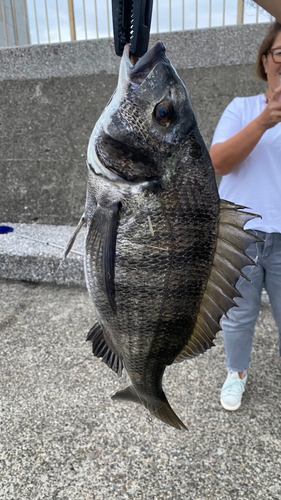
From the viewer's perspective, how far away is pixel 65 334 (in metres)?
3.18

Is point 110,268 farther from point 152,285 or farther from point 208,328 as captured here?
point 208,328

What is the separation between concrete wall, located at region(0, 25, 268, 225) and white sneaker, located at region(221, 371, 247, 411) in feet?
9.63


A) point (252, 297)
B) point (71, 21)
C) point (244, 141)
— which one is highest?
point (71, 21)

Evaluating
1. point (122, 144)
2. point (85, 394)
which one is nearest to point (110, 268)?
point (122, 144)

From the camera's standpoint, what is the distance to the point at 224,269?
1.13 metres

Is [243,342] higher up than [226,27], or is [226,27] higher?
[226,27]

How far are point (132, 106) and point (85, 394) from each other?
2.11 m

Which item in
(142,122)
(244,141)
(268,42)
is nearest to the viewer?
(142,122)

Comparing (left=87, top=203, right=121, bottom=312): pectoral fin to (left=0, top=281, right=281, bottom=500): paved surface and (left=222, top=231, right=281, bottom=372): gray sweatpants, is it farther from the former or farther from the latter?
(left=0, top=281, right=281, bottom=500): paved surface

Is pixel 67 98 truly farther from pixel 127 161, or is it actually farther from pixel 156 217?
pixel 156 217

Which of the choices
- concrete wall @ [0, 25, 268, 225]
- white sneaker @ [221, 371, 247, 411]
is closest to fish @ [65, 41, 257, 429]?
white sneaker @ [221, 371, 247, 411]

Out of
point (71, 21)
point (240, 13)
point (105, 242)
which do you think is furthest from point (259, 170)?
point (71, 21)

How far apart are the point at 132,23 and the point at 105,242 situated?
604 mm

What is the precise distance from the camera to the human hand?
162 cm
